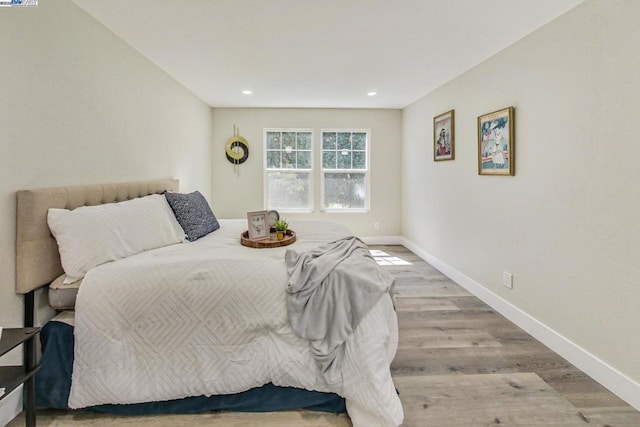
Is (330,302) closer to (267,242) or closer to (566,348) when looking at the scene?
(267,242)

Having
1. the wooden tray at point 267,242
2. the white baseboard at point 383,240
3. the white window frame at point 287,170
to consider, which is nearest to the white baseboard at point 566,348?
the wooden tray at point 267,242

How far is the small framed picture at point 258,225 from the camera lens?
8.12 feet

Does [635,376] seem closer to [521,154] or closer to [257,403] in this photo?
[521,154]

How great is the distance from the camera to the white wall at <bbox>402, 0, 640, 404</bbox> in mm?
1810

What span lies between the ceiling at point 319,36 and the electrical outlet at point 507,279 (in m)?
2.00

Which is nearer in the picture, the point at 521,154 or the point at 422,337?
the point at 422,337

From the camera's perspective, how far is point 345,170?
5539 mm

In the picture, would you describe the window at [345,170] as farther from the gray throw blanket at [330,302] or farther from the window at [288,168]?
the gray throw blanket at [330,302]

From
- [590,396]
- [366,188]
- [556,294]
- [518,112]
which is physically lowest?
[590,396]

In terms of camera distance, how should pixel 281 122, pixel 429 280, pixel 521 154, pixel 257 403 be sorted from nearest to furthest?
pixel 257 403 → pixel 521 154 → pixel 429 280 → pixel 281 122

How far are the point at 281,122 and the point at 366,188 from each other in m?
1.85

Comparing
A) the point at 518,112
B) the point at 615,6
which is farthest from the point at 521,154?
the point at 615,6

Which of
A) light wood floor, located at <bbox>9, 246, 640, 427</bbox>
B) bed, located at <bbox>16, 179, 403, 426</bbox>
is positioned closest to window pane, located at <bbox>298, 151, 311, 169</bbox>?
light wood floor, located at <bbox>9, 246, 640, 427</bbox>

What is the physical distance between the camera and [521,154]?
264 cm
